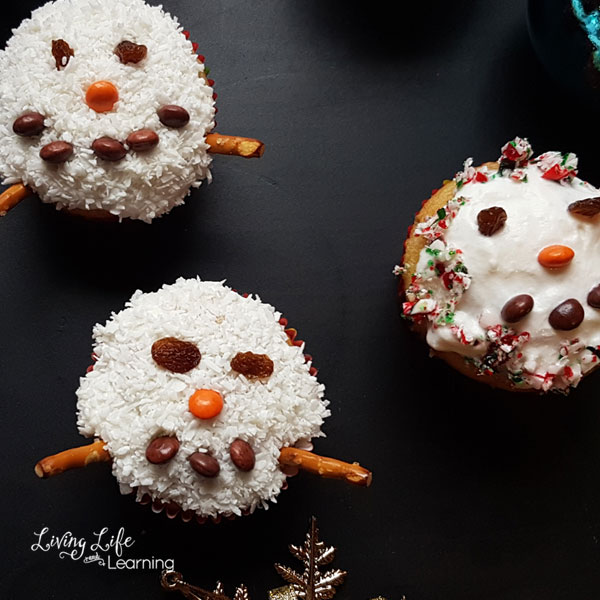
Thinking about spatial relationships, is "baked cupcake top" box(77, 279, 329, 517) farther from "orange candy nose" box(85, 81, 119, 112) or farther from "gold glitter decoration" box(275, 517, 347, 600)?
"orange candy nose" box(85, 81, 119, 112)

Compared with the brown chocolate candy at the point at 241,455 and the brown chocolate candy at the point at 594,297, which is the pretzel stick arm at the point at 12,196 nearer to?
the brown chocolate candy at the point at 241,455

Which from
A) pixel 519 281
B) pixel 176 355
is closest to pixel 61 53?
pixel 176 355

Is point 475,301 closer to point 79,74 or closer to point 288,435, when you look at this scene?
point 288,435

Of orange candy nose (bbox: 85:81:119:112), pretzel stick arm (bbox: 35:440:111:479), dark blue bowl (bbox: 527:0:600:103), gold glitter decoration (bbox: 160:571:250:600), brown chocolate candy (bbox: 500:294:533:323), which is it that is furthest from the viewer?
gold glitter decoration (bbox: 160:571:250:600)

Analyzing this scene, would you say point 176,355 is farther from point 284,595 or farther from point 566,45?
point 566,45

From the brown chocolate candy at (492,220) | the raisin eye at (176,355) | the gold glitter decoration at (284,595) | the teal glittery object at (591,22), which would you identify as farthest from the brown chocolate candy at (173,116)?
the gold glitter decoration at (284,595)

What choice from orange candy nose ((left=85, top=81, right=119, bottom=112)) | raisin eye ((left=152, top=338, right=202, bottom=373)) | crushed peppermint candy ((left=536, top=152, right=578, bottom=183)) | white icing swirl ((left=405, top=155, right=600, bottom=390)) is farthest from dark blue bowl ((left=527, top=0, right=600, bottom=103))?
raisin eye ((left=152, top=338, right=202, bottom=373))
